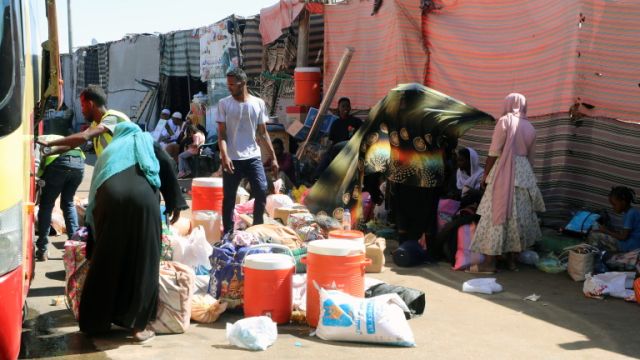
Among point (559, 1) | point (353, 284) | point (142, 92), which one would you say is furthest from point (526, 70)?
point (142, 92)

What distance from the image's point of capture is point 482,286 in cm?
630

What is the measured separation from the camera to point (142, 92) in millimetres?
20281

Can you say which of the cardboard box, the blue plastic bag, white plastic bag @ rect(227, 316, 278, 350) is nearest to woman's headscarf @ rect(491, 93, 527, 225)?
the blue plastic bag

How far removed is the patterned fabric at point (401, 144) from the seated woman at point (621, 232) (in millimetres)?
1567

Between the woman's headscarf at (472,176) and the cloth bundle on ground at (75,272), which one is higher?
the woman's headscarf at (472,176)

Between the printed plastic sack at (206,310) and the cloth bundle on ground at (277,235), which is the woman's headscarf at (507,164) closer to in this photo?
the cloth bundle on ground at (277,235)

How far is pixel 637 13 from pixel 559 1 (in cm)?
91

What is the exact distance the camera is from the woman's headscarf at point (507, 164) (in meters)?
6.82

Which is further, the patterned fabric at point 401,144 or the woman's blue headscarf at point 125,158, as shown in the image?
the patterned fabric at point 401,144

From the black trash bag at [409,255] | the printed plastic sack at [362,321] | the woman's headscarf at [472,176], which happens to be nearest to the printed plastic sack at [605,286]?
the black trash bag at [409,255]

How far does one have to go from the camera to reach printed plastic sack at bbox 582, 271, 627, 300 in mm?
6160

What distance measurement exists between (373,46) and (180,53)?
311 inches

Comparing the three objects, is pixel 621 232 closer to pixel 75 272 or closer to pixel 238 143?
pixel 238 143

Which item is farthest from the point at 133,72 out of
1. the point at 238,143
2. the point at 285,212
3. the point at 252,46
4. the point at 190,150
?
Result: the point at 238,143
